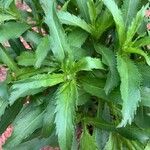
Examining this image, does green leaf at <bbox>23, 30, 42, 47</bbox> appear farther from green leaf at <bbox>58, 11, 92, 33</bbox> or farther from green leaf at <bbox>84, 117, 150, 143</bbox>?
green leaf at <bbox>84, 117, 150, 143</bbox>

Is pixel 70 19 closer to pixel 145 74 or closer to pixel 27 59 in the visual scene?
pixel 27 59

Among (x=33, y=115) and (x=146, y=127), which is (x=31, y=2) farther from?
(x=146, y=127)

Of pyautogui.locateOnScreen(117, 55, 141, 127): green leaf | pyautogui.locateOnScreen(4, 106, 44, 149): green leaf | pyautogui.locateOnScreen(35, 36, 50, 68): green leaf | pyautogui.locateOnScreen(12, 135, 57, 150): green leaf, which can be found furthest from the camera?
pyautogui.locateOnScreen(12, 135, 57, 150): green leaf

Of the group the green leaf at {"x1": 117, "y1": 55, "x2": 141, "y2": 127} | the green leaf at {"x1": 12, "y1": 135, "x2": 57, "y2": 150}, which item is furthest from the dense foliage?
→ the green leaf at {"x1": 12, "y1": 135, "x2": 57, "y2": 150}

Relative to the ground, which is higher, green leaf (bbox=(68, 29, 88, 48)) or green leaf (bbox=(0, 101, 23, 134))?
green leaf (bbox=(68, 29, 88, 48))

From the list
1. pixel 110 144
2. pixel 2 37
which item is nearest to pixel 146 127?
pixel 110 144

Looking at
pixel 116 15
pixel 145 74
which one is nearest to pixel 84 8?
pixel 116 15
